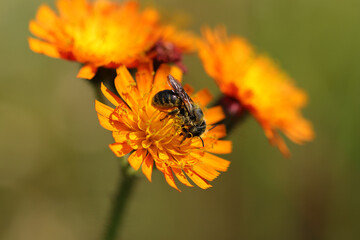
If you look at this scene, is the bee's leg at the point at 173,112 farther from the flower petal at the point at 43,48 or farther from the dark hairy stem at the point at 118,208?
the flower petal at the point at 43,48

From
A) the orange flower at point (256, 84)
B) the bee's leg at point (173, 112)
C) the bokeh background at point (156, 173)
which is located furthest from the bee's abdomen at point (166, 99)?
the bokeh background at point (156, 173)

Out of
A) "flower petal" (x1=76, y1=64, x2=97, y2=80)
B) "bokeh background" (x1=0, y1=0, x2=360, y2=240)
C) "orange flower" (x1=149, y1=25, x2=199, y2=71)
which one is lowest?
"bokeh background" (x1=0, y1=0, x2=360, y2=240)

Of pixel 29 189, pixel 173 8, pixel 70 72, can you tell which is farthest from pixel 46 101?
pixel 173 8

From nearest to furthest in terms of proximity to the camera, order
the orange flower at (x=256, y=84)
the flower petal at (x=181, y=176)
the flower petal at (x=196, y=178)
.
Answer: the flower petal at (x=181, y=176), the flower petal at (x=196, y=178), the orange flower at (x=256, y=84)

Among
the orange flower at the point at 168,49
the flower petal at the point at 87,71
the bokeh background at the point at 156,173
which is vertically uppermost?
the orange flower at the point at 168,49

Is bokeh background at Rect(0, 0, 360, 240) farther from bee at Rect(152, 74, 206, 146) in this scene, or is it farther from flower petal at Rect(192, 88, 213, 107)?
bee at Rect(152, 74, 206, 146)

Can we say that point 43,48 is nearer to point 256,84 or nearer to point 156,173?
point 156,173

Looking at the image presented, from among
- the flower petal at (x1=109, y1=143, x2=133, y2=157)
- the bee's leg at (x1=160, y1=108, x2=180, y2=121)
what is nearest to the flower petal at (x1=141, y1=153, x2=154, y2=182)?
the flower petal at (x1=109, y1=143, x2=133, y2=157)

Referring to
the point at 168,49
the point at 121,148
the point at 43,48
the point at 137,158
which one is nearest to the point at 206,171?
the point at 137,158
